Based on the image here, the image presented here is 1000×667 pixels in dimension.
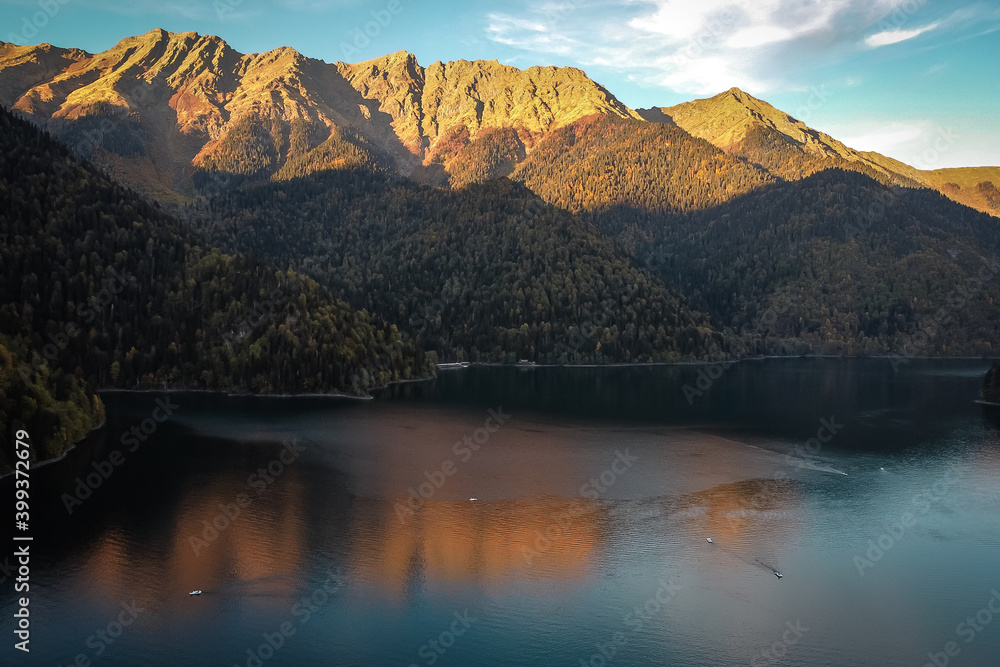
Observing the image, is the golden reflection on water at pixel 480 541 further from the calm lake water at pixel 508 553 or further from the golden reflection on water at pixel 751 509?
the golden reflection on water at pixel 751 509

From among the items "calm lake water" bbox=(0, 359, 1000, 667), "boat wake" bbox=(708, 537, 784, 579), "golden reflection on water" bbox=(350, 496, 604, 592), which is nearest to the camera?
"calm lake water" bbox=(0, 359, 1000, 667)

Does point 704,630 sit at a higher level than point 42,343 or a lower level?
lower

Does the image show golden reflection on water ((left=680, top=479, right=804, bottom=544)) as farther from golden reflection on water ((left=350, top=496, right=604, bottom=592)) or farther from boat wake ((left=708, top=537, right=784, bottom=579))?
golden reflection on water ((left=350, top=496, right=604, bottom=592))

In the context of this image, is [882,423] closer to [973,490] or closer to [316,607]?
[973,490]

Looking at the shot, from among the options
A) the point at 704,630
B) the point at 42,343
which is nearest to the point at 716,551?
the point at 704,630

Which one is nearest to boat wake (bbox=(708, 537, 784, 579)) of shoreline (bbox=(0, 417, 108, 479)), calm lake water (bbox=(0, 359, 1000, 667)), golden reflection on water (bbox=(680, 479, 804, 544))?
calm lake water (bbox=(0, 359, 1000, 667))

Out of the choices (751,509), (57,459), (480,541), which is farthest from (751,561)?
(57,459)

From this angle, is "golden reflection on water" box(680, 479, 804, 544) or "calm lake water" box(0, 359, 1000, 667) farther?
"golden reflection on water" box(680, 479, 804, 544)

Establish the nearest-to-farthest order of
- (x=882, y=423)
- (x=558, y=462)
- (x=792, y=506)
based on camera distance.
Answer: (x=792, y=506) → (x=558, y=462) → (x=882, y=423)
